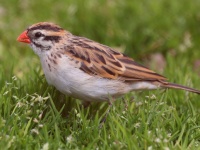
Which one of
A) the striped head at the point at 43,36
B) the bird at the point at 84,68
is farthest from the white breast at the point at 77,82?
the striped head at the point at 43,36

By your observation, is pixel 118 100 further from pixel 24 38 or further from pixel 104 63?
pixel 24 38

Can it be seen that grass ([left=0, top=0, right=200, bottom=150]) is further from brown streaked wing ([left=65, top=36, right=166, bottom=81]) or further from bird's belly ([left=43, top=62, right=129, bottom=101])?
brown streaked wing ([left=65, top=36, right=166, bottom=81])

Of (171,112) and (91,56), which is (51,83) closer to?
(91,56)

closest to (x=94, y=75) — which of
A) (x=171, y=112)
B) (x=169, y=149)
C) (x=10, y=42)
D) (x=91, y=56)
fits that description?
(x=91, y=56)

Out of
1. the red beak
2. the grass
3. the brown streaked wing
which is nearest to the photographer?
the grass

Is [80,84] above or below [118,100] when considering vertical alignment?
above

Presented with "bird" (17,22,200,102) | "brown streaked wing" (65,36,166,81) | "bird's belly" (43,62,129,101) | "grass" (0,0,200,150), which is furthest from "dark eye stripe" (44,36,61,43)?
"grass" (0,0,200,150)

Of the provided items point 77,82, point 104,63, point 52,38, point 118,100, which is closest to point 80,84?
point 77,82
